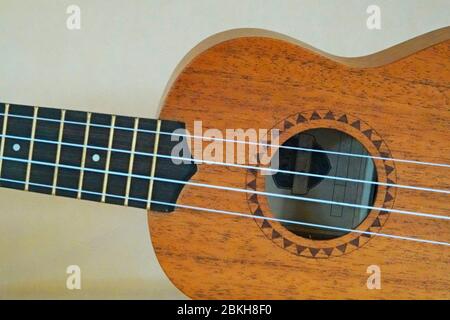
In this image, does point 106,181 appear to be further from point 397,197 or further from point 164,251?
point 397,197

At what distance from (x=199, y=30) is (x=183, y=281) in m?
0.36

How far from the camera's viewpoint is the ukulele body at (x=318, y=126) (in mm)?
612

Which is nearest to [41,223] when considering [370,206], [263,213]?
[263,213]

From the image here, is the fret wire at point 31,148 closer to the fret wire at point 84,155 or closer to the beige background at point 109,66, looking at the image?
the fret wire at point 84,155

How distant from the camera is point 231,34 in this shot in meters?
0.62

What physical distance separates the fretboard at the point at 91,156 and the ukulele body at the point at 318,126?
0.03m

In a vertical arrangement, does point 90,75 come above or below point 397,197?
above

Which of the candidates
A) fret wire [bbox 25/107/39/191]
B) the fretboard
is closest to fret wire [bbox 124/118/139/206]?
the fretboard

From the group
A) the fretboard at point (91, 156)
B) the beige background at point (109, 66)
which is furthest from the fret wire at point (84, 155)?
the beige background at point (109, 66)

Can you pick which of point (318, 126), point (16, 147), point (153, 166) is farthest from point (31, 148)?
point (318, 126)

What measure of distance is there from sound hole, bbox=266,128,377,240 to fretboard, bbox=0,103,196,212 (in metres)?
0.13

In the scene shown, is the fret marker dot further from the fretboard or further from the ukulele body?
the ukulele body

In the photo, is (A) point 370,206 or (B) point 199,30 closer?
(A) point 370,206

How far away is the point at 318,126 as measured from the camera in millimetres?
616
